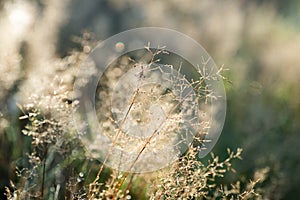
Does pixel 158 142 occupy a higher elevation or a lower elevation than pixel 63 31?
lower

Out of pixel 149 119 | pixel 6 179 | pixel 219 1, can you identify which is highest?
pixel 219 1

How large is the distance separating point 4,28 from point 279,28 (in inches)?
118

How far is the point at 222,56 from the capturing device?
14.1 ft

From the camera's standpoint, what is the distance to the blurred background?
276cm

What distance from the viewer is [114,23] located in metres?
5.02

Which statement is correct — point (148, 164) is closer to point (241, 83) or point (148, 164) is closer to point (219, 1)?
point (241, 83)

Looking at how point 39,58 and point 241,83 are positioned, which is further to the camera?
point 241,83

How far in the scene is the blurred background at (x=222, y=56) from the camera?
2758 mm

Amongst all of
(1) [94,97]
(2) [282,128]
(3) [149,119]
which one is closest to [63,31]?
(1) [94,97]

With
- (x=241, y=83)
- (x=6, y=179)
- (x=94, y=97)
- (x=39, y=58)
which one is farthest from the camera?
(x=241, y=83)

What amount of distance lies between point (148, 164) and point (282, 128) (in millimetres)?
1889

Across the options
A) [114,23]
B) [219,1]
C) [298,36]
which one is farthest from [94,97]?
[219,1]

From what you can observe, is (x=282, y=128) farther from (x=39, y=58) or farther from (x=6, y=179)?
(x=6, y=179)

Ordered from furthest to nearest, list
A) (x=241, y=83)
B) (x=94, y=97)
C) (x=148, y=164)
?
(x=241, y=83), (x=94, y=97), (x=148, y=164)
